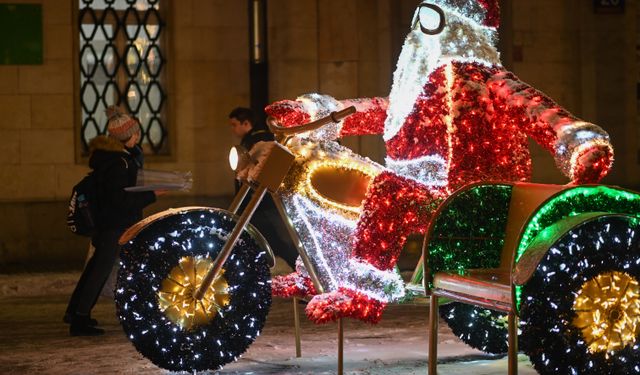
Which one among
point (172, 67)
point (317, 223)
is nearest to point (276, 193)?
point (317, 223)

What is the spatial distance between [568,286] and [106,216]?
4280 mm

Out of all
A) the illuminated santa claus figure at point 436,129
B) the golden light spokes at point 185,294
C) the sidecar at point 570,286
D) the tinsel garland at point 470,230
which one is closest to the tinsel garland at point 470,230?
the tinsel garland at point 470,230

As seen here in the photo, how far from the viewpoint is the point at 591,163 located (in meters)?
5.68

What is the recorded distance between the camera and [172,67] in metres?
14.4

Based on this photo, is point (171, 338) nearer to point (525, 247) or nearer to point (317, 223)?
point (317, 223)

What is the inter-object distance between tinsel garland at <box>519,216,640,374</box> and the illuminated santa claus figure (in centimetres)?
63

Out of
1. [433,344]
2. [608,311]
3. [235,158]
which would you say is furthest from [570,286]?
[235,158]

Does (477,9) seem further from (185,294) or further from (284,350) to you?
(284,350)

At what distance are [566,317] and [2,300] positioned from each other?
22.5ft

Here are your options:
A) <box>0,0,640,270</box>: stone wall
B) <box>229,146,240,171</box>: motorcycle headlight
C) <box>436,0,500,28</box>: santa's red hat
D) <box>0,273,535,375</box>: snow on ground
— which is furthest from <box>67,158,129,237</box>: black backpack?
<box>0,0,640,270</box>: stone wall

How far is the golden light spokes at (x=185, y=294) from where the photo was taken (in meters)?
6.62

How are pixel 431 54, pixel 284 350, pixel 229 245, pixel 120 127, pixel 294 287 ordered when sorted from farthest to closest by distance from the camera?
pixel 120 127, pixel 284 350, pixel 294 287, pixel 431 54, pixel 229 245

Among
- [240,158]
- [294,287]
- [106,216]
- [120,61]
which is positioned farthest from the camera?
[120,61]

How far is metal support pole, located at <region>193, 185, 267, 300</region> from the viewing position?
647cm
